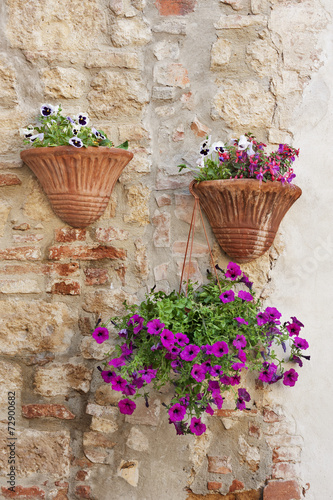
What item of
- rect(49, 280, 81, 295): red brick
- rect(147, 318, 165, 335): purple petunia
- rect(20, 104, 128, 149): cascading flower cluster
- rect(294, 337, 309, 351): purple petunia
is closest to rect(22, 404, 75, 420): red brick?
rect(49, 280, 81, 295): red brick

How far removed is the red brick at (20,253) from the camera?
228 cm

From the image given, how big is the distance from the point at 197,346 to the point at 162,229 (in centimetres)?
57

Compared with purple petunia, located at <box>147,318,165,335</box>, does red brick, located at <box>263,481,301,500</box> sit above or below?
below

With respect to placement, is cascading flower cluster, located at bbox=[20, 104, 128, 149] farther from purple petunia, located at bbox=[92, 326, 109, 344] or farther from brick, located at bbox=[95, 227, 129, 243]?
purple petunia, located at bbox=[92, 326, 109, 344]

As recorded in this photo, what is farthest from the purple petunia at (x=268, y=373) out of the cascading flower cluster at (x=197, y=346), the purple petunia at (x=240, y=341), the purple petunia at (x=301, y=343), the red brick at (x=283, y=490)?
the red brick at (x=283, y=490)

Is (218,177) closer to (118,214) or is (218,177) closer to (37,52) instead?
(118,214)

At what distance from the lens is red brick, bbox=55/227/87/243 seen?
2279 millimetres

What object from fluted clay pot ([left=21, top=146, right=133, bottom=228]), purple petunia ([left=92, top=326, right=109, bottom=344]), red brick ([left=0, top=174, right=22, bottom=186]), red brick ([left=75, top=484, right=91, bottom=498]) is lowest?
red brick ([left=75, top=484, right=91, bottom=498])

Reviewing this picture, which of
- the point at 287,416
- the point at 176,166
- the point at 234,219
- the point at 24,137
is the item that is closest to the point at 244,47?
the point at 176,166

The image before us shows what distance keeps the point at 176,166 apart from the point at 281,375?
37.8 inches

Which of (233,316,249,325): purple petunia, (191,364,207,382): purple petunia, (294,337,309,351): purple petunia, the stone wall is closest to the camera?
(191,364,207,382): purple petunia

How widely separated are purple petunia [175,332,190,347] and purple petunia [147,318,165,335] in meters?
0.07

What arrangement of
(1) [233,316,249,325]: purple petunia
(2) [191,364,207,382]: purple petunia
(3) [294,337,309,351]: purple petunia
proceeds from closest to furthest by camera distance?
1. (2) [191,364,207,382]: purple petunia
2. (1) [233,316,249,325]: purple petunia
3. (3) [294,337,309,351]: purple petunia

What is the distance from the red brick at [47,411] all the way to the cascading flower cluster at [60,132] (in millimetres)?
1056
